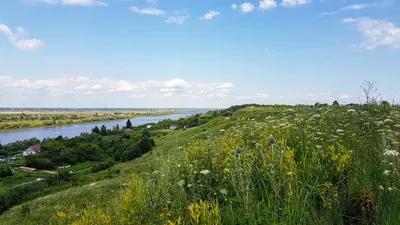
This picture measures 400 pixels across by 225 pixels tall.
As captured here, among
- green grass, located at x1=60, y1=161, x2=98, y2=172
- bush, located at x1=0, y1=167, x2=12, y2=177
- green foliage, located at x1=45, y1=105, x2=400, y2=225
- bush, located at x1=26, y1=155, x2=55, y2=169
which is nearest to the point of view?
green foliage, located at x1=45, y1=105, x2=400, y2=225

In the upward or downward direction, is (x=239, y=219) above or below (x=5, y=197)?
above

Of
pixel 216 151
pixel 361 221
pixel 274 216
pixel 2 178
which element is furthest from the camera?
pixel 2 178

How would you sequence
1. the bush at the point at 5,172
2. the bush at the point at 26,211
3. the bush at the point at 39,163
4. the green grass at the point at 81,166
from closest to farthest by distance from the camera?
the bush at the point at 26,211
the bush at the point at 5,172
the green grass at the point at 81,166
the bush at the point at 39,163

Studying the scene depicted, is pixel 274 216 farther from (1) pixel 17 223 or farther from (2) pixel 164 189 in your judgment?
(1) pixel 17 223

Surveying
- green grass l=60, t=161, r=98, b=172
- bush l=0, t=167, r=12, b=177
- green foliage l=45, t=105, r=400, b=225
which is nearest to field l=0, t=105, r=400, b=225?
green foliage l=45, t=105, r=400, b=225

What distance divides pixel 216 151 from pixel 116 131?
134 metres

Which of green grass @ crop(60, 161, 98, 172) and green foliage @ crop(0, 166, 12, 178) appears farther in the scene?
green grass @ crop(60, 161, 98, 172)

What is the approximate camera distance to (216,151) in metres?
5.71

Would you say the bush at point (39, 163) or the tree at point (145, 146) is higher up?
the tree at point (145, 146)

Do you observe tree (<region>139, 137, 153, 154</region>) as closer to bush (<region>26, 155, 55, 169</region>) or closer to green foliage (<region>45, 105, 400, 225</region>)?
bush (<region>26, 155, 55, 169</region>)

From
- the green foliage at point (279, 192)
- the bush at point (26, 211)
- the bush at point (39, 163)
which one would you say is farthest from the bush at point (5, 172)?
the green foliage at point (279, 192)

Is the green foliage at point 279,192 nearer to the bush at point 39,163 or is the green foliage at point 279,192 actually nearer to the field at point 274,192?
the field at point 274,192

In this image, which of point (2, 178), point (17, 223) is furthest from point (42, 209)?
point (2, 178)

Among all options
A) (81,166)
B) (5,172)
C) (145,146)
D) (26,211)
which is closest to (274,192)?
(26,211)
